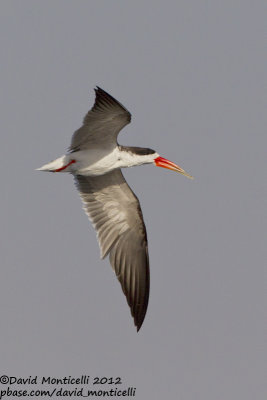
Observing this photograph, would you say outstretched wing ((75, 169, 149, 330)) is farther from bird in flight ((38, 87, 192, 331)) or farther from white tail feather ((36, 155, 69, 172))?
white tail feather ((36, 155, 69, 172))

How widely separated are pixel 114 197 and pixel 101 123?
10.1 feet

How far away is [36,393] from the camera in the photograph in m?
18.2

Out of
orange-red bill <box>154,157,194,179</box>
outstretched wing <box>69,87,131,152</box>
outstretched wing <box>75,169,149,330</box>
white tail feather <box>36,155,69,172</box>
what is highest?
outstretched wing <box>69,87,131,152</box>

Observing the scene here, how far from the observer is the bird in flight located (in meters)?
18.2

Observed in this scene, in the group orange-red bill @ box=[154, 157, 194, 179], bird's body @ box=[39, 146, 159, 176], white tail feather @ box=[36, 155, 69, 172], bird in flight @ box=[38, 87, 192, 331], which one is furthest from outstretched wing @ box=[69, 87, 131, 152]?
orange-red bill @ box=[154, 157, 194, 179]

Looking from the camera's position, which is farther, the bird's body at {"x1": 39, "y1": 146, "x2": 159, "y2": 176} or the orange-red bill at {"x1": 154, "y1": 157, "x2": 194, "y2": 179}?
the orange-red bill at {"x1": 154, "y1": 157, "x2": 194, "y2": 179}

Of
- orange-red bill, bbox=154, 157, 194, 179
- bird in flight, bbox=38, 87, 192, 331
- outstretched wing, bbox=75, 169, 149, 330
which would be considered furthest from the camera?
outstretched wing, bbox=75, 169, 149, 330

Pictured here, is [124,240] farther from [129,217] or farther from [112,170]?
[112,170]

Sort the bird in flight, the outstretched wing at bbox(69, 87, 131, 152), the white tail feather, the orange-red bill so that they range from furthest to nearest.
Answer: the orange-red bill < the white tail feather < the bird in flight < the outstretched wing at bbox(69, 87, 131, 152)

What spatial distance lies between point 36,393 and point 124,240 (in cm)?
433

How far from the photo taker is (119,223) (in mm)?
20156

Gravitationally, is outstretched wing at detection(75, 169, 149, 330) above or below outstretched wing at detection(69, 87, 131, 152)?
below

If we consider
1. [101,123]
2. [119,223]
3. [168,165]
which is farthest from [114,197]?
[101,123]

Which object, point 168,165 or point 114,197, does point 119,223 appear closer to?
point 114,197
